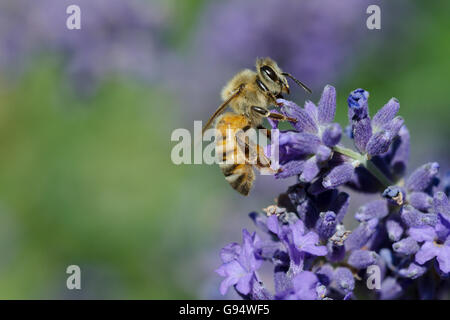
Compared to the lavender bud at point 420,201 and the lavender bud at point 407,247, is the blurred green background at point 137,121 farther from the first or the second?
the lavender bud at point 407,247

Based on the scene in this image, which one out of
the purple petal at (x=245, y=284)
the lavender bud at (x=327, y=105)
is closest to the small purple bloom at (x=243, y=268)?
the purple petal at (x=245, y=284)

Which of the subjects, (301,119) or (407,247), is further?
(301,119)

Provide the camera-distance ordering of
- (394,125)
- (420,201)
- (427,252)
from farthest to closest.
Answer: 1. (420,201)
2. (394,125)
3. (427,252)

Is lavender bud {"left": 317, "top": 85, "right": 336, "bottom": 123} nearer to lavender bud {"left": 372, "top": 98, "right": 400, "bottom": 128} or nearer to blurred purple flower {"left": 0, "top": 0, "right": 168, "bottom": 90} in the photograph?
lavender bud {"left": 372, "top": 98, "right": 400, "bottom": 128}

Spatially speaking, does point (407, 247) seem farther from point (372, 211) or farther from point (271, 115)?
point (271, 115)

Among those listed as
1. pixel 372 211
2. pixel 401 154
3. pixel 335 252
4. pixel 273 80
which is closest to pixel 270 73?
pixel 273 80

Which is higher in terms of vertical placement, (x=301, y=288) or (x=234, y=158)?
(x=234, y=158)

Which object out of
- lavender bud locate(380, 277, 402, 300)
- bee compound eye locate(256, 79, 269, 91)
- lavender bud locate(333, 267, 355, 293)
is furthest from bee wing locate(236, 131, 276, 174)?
lavender bud locate(380, 277, 402, 300)
